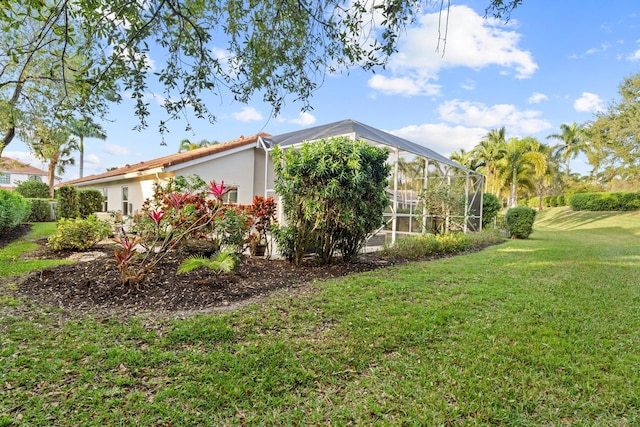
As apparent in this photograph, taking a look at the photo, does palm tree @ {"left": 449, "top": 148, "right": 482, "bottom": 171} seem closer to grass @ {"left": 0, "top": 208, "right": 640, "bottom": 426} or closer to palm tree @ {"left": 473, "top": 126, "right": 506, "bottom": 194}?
palm tree @ {"left": 473, "top": 126, "right": 506, "bottom": 194}

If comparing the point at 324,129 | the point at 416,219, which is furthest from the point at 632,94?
the point at 324,129

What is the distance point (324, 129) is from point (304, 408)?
956cm

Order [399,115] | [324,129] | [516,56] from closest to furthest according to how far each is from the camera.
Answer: [516,56] < [399,115] < [324,129]

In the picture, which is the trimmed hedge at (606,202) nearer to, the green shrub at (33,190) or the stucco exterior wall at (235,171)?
the stucco exterior wall at (235,171)

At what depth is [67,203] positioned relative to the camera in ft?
46.4

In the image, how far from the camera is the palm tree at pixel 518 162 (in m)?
28.2

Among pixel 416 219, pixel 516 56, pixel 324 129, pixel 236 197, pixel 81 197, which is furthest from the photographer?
pixel 81 197

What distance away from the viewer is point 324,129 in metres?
10.9

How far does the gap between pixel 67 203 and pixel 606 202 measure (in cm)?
3747

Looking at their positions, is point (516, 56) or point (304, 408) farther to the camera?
point (516, 56)

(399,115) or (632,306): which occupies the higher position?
(399,115)

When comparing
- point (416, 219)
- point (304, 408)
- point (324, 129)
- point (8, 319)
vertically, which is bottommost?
point (304, 408)

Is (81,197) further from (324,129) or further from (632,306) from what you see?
(632,306)

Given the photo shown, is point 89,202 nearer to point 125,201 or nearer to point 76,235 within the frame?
point 125,201
